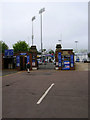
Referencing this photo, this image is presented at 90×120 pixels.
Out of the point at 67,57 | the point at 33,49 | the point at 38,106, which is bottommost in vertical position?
the point at 38,106

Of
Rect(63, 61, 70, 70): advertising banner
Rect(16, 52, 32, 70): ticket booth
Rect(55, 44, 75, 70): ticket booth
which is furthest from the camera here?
Rect(16, 52, 32, 70): ticket booth

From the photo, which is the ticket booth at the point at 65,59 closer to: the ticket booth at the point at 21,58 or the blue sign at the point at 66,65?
the blue sign at the point at 66,65

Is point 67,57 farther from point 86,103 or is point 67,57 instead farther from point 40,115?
point 40,115

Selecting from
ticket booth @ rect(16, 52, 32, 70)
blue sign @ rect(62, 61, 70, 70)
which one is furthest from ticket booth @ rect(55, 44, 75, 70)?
ticket booth @ rect(16, 52, 32, 70)

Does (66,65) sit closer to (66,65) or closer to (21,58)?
(66,65)

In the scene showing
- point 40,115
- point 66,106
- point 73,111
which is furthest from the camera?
point 66,106

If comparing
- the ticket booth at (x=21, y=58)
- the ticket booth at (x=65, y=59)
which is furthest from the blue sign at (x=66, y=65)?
the ticket booth at (x=21, y=58)

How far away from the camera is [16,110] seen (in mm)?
5012

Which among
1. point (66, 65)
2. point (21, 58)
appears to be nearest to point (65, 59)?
point (66, 65)

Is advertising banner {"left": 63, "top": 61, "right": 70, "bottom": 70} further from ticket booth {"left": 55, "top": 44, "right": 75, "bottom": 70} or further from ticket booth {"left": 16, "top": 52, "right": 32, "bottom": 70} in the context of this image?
ticket booth {"left": 16, "top": 52, "right": 32, "bottom": 70}

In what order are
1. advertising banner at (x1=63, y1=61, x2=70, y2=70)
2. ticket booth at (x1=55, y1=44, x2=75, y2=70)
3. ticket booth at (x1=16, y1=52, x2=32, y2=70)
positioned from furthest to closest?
ticket booth at (x1=16, y1=52, x2=32, y2=70) → advertising banner at (x1=63, y1=61, x2=70, y2=70) → ticket booth at (x1=55, y1=44, x2=75, y2=70)

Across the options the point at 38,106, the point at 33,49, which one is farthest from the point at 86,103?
the point at 33,49

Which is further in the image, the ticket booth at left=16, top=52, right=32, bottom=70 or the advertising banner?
the ticket booth at left=16, top=52, right=32, bottom=70

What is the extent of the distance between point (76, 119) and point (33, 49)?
25.1 metres
